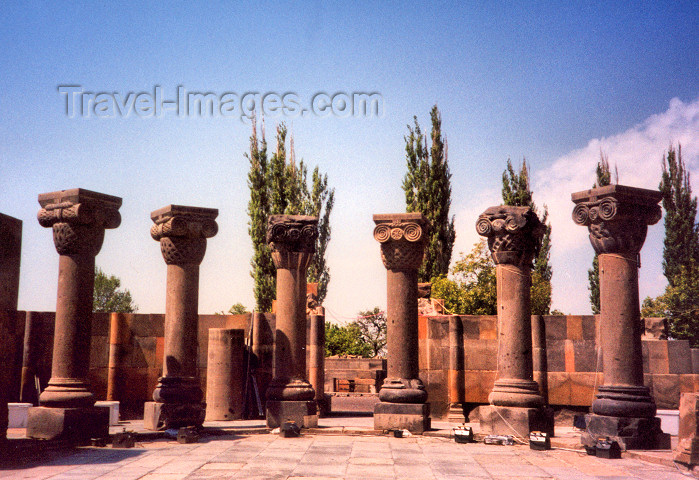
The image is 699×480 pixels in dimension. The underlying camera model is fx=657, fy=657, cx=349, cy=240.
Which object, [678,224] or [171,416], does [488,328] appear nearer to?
[171,416]

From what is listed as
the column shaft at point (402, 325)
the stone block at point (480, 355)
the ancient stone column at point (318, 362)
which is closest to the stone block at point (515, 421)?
the column shaft at point (402, 325)

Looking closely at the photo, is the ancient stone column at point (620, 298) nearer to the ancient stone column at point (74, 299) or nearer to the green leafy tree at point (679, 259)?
the ancient stone column at point (74, 299)

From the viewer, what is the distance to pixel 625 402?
991 cm

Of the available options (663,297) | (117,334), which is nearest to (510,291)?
(117,334)

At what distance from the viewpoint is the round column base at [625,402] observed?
9.83 metres

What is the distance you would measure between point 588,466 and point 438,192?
24.5 meters

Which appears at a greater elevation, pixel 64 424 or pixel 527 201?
pixel 527 201

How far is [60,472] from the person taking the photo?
745 cm

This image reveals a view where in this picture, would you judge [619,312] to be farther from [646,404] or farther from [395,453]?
[395,453]

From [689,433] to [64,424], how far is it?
867 centimetres

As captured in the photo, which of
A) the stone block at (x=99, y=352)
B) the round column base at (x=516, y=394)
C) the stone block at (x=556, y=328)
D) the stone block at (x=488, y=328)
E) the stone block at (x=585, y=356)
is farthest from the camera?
the stone block at (x=99, y=352)

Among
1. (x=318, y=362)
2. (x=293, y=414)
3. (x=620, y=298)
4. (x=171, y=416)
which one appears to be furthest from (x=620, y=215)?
(x=318, y=362)

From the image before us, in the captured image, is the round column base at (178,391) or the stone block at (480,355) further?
the stone block at (480,355)

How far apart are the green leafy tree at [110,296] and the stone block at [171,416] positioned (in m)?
56.2
